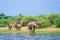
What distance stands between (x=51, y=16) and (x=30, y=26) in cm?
923

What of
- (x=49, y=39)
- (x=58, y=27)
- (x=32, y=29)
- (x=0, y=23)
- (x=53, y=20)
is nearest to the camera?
(x=49, y=39)

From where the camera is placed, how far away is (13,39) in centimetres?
2445

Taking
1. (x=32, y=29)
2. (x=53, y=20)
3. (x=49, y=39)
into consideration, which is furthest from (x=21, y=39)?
(x=53, y=20)

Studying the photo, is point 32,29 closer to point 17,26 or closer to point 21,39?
point 17,26

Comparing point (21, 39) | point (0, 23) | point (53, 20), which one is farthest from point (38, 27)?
point (21, 39)

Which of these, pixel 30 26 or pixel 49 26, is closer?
pixel 30 26


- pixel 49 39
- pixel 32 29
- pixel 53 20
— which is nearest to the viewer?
pixel 49 39

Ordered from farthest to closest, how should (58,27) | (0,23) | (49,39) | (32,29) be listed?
(0,23), (58,27), (32,29), (49,39)

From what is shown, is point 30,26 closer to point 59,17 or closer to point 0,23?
point 59,17

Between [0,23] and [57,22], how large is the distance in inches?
552

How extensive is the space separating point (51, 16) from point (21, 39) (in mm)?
22300

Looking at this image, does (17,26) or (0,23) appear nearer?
(17,26)

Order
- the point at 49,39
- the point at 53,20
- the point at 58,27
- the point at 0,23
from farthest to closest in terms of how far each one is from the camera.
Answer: the point at 0,23 < the point at 53,20 < the point at 58,27 < the point at 49,39

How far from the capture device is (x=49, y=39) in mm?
24297
